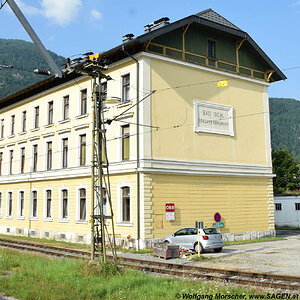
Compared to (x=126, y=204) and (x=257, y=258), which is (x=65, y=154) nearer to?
(x=126, y=204)

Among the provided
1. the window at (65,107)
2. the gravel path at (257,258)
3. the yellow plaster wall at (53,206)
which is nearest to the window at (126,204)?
the gravel path at (257,258)

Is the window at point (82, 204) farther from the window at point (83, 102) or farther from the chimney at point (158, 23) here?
the chimney at point (158, 23)

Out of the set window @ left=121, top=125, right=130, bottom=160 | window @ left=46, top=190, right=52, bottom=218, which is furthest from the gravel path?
window @ left=46, top=190, right=52, bottom=218

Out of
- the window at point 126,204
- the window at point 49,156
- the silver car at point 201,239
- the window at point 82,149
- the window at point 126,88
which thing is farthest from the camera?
the window at point 49,156

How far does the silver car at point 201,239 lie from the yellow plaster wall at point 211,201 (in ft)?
7.56

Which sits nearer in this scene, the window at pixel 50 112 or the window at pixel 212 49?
the window at pixel 212 49

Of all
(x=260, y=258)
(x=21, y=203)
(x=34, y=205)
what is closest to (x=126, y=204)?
(x=260, y=258)

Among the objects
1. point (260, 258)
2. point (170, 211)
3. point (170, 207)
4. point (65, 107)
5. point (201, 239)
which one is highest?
point (65, 107)

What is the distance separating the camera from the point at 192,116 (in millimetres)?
26922

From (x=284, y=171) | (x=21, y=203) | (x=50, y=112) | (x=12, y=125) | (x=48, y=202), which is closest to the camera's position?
(x=48, y=202)

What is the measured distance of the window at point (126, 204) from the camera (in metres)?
24.9

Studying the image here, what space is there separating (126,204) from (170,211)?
2.75 meters

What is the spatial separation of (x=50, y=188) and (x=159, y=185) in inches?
451

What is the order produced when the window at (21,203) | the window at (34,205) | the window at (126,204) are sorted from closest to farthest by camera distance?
the window at (126,204) → the window at (34,205) → the window at (21,203)
